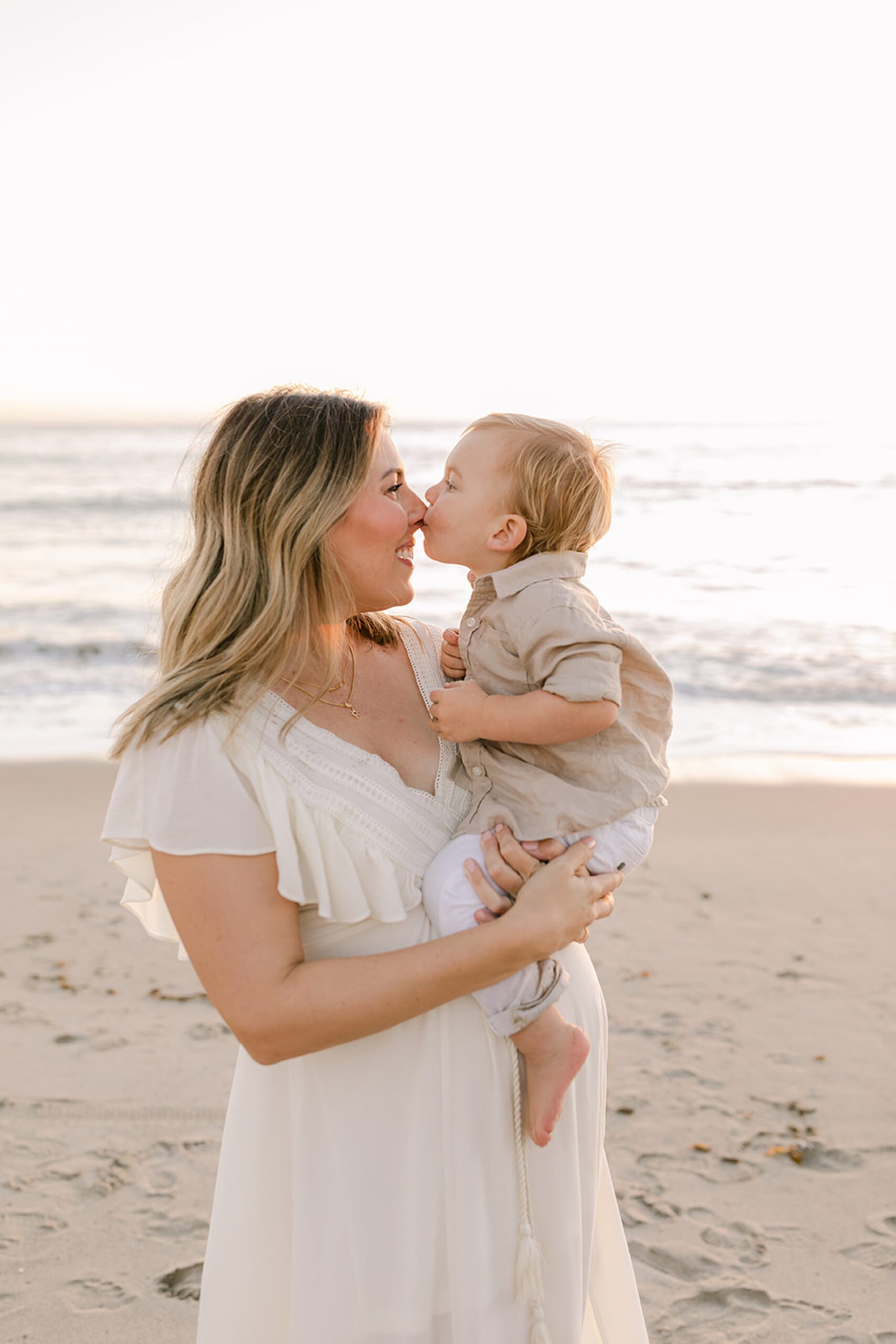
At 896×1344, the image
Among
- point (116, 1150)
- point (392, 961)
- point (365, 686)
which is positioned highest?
point (365, 686)

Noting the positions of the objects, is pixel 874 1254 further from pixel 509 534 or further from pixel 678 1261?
pixel 509 534

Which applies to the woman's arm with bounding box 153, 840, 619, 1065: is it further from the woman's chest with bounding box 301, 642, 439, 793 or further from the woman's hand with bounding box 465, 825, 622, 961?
the woman's chest with bounding box 301, 642, 439, 793

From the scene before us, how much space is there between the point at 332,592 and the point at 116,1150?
298 centimetres

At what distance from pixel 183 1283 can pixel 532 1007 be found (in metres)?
2.24

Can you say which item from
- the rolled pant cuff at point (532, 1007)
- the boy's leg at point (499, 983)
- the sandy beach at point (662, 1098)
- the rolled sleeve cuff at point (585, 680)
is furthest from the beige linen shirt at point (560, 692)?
the sandy beach at point (662, 1098)

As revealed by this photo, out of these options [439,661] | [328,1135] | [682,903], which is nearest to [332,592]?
[439,661]

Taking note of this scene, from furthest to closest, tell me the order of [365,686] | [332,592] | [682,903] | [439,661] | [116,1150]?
[682,903] → [116,1150] → [439,661] → [365,686] → [332,592]

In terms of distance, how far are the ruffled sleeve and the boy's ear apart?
0.78 meters

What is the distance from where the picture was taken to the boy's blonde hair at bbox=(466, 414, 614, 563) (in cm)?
246

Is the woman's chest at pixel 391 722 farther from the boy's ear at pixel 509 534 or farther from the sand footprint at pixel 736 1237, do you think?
the sand footprint at pixel 736 1237

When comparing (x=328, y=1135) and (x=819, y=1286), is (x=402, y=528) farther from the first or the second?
(x=819, y=1286)

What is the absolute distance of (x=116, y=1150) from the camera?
428 centimetres

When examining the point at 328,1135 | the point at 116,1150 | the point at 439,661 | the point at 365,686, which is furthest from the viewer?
the point at 116,1150

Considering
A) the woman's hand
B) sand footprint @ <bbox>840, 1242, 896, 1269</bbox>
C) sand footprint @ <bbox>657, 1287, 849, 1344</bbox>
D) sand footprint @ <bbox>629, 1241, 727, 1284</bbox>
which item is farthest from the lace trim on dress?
sand footprint @ <bbox>840, 1242, 896, 1269</bbox>
